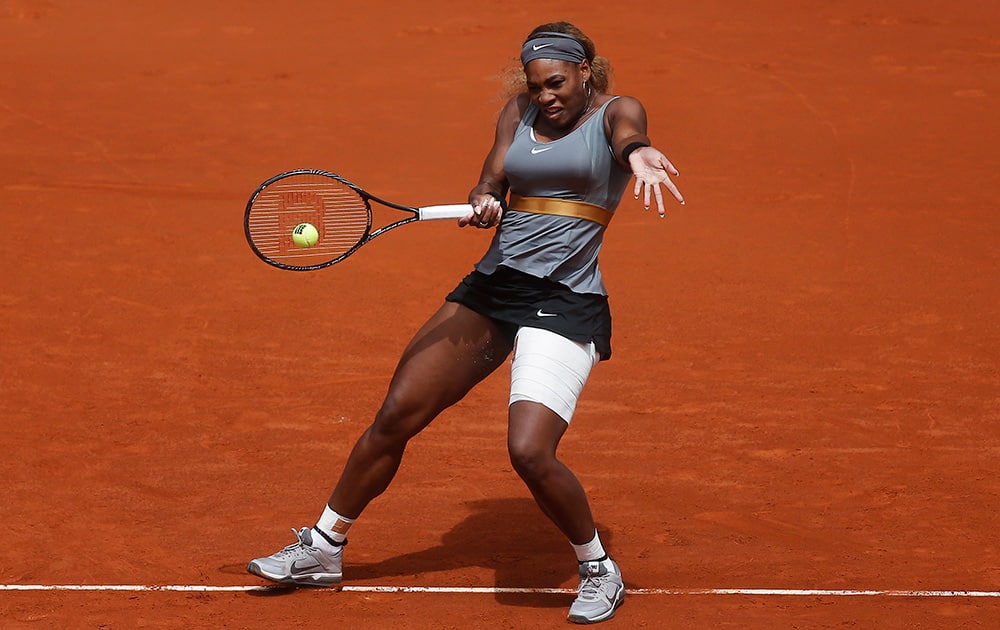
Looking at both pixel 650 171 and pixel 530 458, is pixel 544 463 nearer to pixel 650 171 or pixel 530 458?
pixel 530 458

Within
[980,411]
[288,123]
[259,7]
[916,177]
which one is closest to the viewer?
[980,411]

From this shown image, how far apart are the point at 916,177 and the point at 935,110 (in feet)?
6.72

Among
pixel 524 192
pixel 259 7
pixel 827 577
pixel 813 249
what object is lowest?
pixel 827 577

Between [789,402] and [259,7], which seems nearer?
[789,402]

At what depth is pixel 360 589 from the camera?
18.3 feet

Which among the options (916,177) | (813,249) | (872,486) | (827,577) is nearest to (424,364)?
(827,577)

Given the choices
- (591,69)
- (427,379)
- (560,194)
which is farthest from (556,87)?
(427,379)

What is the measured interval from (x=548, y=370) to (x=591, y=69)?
1.20 metres

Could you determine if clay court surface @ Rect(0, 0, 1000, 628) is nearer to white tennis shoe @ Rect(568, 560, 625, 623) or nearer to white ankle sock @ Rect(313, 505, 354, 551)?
white tennis shoe @ Rect(568, 560, 625, 623)

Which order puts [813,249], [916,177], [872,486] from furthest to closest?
[916,177], [813,249], [872,486]

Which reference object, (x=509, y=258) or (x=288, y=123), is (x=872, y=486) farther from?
(x=288, y=123)

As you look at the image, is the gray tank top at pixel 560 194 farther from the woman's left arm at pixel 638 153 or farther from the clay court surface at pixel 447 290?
the clay court surface at pixel 447 290

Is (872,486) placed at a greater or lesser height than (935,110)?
lesser

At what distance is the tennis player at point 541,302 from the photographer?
5.03 meters
